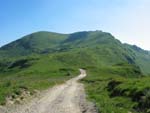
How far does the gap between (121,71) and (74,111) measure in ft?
436

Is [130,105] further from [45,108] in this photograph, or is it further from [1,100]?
[1,100]

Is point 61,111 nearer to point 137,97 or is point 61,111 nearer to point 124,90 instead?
point 137,97

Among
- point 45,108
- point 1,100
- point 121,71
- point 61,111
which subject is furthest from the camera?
point 121,71

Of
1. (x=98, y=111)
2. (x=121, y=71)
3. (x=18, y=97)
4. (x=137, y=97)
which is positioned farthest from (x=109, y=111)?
(x=121, y=71)

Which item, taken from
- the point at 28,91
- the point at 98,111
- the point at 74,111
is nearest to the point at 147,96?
the point at 98,111

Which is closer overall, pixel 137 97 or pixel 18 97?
pixel 137 97

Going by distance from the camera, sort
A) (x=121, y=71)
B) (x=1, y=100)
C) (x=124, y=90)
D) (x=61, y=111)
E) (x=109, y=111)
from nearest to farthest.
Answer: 1. (x=109, y=111)
2. (x=61, y=111)
3. (x=1, y=100)
4. (x=124, y=90)
5. (x=121, y=71)

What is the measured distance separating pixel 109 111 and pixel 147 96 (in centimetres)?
401

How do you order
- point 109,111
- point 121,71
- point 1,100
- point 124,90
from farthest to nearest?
1. point 121,71
2. point 124,90
3. point 1,100
4. point 109,111

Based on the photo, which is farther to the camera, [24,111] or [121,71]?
[121,71]

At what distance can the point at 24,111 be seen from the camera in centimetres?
3322

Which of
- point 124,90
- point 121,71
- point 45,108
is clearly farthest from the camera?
point 121,71

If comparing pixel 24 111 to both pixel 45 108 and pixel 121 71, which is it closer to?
pixel 45 108

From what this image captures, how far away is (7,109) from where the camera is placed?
35281 mm
